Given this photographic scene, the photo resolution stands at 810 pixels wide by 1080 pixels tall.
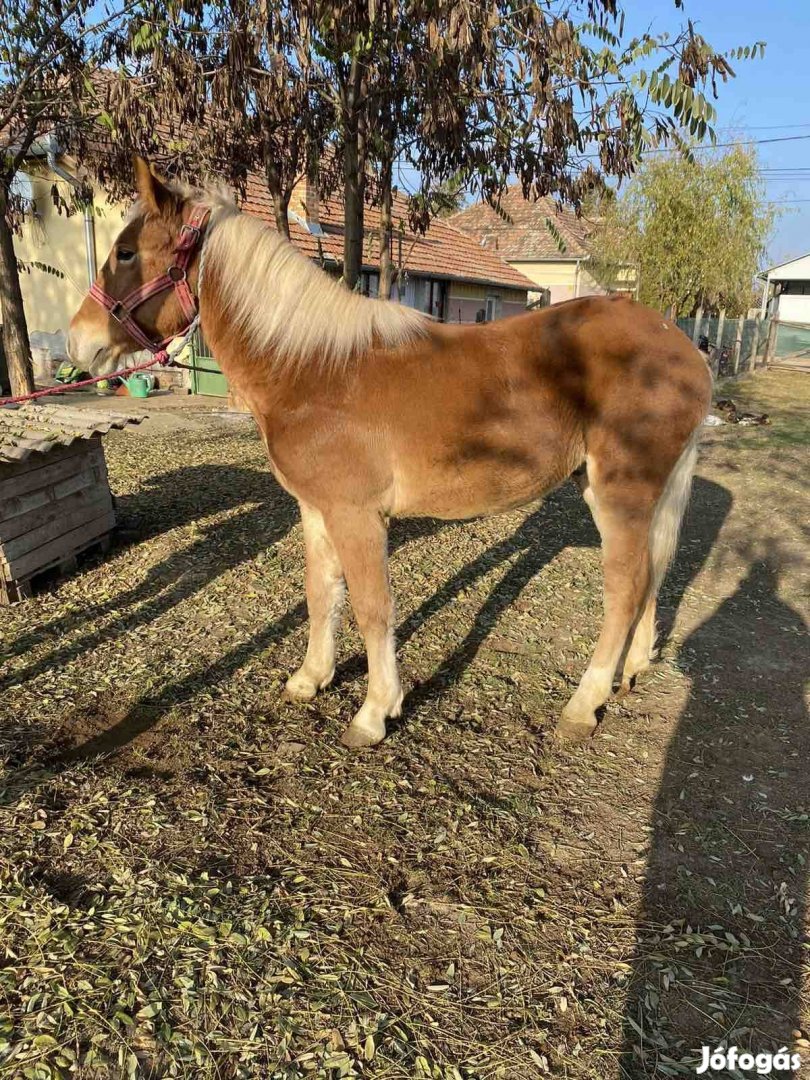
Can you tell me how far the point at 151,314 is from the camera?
9.30ft

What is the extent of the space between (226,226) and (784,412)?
14.0 m

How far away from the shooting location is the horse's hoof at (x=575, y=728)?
3.20 metres

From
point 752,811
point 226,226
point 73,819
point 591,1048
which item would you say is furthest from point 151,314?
point 752,811

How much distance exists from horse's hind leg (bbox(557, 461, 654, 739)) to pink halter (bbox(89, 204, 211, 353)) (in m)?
2.02

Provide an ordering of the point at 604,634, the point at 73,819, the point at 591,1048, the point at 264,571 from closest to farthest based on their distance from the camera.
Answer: the point at 591,1048
the point at 73,819
the point at 604,634
the point at 264,571

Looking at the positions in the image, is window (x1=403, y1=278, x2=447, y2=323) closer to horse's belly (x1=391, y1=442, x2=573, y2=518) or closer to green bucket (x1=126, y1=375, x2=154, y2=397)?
green bucket (x1=126, y1=375, x2=154, y2=397)

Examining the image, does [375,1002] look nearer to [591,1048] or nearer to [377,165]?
[591,1048]

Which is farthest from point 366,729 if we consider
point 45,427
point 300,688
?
point 45,427

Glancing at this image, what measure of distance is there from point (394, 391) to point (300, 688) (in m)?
1.65

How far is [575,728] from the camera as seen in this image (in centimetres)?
322

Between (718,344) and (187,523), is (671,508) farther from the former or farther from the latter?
(718,344)

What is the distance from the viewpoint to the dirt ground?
1802 mm

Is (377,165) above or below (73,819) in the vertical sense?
above

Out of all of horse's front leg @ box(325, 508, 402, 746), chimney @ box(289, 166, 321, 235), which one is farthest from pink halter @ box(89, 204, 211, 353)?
chimney @ box(289, 166, 321, 235)
